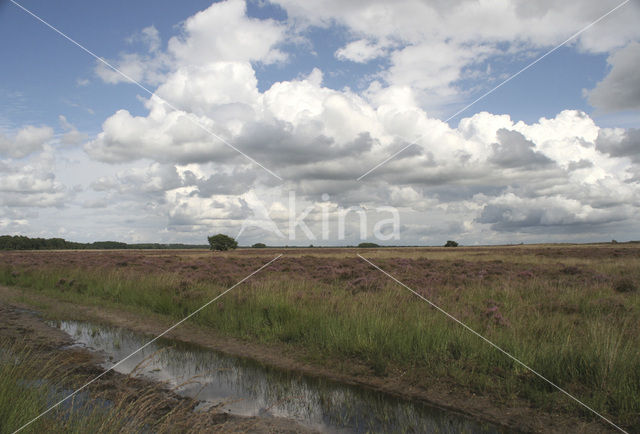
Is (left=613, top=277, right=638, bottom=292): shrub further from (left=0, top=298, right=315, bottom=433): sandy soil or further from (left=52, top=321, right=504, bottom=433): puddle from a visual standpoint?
(left=0, top=298, right=315, bottom=433): sandy soil

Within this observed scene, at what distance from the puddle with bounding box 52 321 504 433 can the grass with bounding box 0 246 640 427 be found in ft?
3.27

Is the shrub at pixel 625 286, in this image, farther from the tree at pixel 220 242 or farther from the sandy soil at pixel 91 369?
the tree at pixel 220 242

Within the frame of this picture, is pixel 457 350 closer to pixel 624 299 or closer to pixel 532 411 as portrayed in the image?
pixel 532 411

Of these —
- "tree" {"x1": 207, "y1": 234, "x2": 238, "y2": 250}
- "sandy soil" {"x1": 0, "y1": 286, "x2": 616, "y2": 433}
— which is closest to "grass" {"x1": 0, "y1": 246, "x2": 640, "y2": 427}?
"sandy soil" {"x1": 0, "y1": 286, "x2": 616, "y2": 433}

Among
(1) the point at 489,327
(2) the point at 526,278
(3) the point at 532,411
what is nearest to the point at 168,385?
(3) the point at 532,411

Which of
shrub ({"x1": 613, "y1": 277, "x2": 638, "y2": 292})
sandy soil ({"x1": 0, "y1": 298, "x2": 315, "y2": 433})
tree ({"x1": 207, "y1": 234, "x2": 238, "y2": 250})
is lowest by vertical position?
sandy soil ({"x1": 0, "y1": 298, "x2": 315, "y2": 433})

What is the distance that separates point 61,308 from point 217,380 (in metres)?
10.4

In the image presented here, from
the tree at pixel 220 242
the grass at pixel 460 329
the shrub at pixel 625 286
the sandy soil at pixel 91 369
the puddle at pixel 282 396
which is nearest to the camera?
the sandy soil at pixel 91 369

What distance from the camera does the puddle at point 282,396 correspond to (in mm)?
5453

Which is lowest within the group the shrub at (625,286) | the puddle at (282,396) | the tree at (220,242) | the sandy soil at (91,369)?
the puddle at (282,396)

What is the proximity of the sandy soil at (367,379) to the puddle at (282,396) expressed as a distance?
289 mm

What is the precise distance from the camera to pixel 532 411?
228 inches

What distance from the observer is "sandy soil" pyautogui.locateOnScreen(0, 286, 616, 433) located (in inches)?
215

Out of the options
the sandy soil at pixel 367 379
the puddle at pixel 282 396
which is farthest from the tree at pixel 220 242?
the puddle at pixel 282 396
